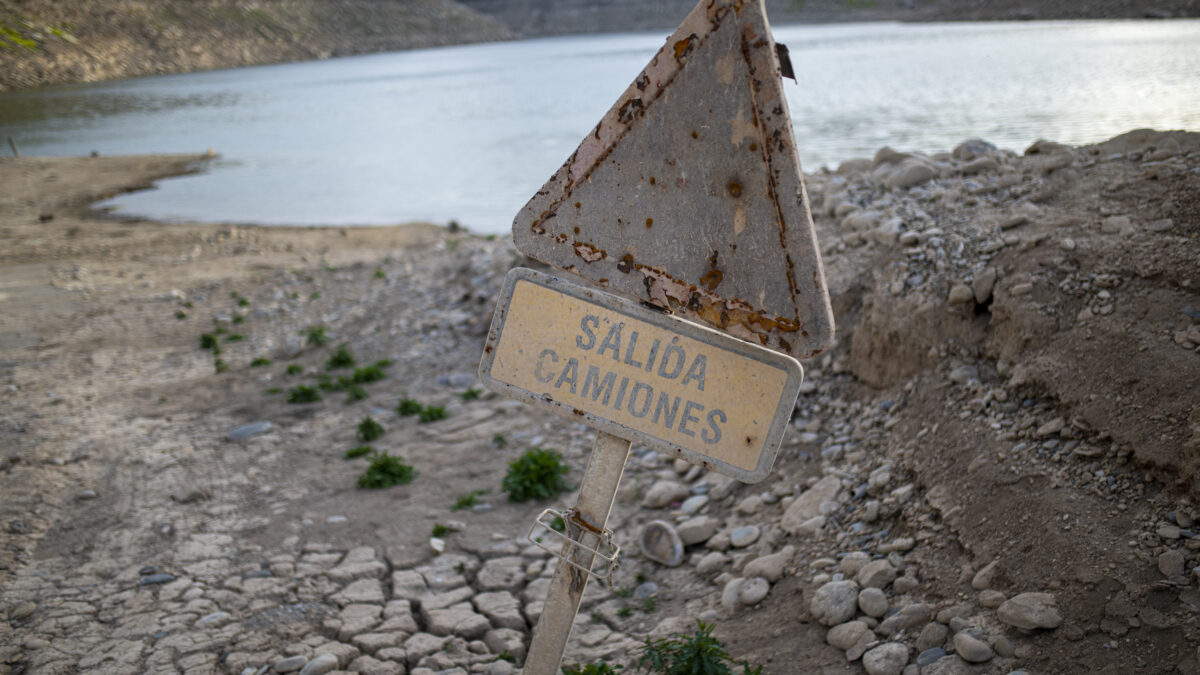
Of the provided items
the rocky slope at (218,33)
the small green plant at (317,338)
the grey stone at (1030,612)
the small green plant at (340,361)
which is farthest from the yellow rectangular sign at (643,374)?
the rocky slope at (218,33)

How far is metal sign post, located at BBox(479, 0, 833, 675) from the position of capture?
1753mm

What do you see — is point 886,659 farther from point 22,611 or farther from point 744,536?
point 22,611

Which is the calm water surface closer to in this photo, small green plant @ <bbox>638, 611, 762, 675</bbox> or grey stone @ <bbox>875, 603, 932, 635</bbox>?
grey stone @ <bbox>875, 603, 932, 635</bbox>

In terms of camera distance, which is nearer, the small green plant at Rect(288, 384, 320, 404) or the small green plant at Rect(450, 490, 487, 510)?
the small green plant at Rect(450, 490, 487, 510)

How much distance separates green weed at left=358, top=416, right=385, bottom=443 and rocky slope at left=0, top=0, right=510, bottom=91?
38.9 metres

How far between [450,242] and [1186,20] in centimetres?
2881

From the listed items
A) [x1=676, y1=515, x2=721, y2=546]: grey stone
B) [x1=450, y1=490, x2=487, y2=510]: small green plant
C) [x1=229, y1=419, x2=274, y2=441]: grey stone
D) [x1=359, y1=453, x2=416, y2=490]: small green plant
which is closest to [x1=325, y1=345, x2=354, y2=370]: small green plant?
[x1=229, y1=419, x2=274, y2=441]: grey stone

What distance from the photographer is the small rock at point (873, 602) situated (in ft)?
9.35

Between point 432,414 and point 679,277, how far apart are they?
4.36m

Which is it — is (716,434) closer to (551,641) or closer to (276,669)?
(551,641)

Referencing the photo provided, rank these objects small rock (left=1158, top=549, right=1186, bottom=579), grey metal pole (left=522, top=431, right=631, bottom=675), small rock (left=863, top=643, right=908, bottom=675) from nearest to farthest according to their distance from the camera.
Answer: grey metal pole (left=522, top=431, right=631, bottom=675)
small rock (left=1158, top=549, right=1186, bottom=579)
small rock (left=863, top=643, right=908, bottom=675)

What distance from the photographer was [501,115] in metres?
30.4

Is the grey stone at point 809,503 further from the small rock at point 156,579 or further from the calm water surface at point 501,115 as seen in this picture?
the calm water surface at point 501,115

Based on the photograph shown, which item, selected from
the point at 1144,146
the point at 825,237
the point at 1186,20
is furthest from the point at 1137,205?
the point at 1186,20
